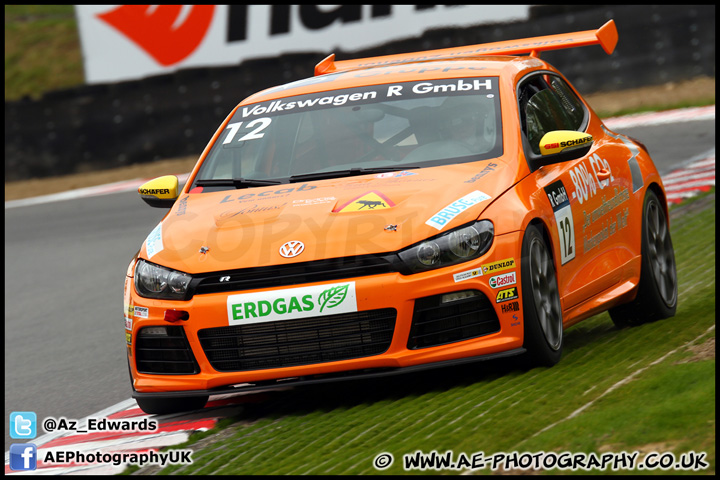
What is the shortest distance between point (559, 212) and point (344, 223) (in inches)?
49.4

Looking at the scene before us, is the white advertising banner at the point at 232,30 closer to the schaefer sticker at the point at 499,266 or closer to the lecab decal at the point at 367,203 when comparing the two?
the lecab decal at the point at 367,203

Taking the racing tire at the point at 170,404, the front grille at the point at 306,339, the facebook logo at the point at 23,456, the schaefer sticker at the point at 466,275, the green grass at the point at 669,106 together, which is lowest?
the green grass at the point at 669,106

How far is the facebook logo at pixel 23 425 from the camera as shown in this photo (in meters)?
6.63

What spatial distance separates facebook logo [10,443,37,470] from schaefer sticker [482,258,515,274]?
7.52 ft

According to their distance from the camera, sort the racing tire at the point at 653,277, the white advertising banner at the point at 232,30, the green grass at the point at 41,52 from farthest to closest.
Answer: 1. the green grass at the point at 41,52
2. the white advertising banner at the point at 232,30
3. the racing tire at the point at 653,277

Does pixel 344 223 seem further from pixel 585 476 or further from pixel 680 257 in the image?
pixel 680 257

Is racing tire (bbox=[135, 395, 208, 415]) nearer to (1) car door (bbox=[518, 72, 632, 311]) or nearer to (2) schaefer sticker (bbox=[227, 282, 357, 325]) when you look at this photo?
(2) schaefer sticker (bbox=[227, 282, 357, 325])

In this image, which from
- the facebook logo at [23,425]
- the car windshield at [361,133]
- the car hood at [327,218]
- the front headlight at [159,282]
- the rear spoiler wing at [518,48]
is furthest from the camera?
the rear spoiler wing at [518,48]

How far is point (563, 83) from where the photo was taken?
309 inches

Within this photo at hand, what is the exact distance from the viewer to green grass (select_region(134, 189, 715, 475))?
423 centimetres

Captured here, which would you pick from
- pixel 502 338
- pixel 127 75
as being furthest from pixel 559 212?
pixel 127 75

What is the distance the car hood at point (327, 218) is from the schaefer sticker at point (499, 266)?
24cm

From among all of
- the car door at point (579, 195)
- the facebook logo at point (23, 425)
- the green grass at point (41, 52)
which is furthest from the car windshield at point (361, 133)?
the green grass at point (41, 52)

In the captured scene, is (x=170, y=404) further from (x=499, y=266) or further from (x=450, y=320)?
(x=499, y=266)
